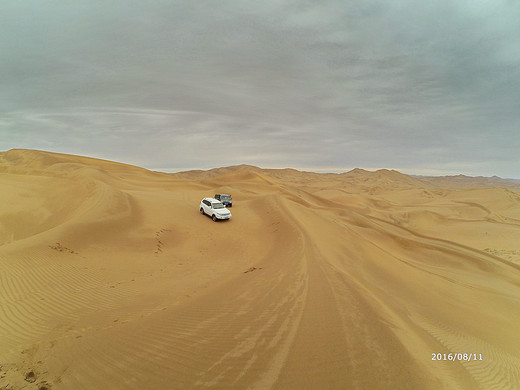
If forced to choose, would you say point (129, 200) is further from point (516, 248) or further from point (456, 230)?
point (456, 230)

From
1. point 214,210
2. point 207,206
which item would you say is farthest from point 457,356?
point 207,206

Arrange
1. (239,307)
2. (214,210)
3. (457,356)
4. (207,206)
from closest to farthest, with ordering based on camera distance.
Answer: (457,356), (239,307), (214,210), (207,206)

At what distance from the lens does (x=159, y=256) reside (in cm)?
1259

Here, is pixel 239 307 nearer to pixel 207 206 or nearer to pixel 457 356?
pixel 457 356

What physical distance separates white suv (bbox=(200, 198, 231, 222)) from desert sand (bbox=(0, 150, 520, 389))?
2.70 feet

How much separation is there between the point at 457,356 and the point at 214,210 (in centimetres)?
1684

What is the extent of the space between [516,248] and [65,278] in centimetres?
3428

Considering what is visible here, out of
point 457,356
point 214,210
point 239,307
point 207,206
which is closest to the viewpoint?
point 457,356

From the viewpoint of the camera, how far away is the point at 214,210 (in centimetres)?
1966

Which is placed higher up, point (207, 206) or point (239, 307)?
point (207, 206)

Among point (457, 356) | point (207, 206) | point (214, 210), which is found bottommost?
point (457, 356)

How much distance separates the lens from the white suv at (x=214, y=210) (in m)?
19.2

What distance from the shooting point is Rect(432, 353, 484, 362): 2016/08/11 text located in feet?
16.3

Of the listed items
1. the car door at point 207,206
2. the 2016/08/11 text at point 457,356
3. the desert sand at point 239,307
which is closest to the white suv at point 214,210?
the car door at point 207,206
